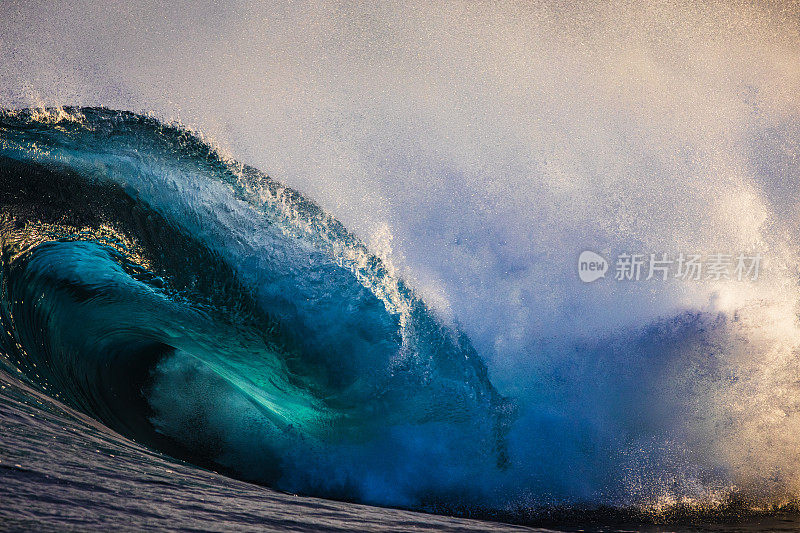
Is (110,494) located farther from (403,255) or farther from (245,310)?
(403,255)

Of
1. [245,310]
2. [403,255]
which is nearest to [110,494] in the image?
[245,310]

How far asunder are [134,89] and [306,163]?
106 cm

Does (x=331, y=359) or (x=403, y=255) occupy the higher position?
(x=403, y=255)

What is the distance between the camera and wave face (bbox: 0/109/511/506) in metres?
2.55

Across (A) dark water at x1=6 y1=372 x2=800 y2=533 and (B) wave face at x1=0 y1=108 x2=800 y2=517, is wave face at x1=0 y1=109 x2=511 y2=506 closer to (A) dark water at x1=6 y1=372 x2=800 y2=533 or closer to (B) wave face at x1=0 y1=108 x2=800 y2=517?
(B) wave face at x1=0 y1=108 x2=800 y2=517

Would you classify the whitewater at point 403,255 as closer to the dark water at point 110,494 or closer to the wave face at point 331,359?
the wave face at point 331,359

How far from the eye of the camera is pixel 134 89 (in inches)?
110

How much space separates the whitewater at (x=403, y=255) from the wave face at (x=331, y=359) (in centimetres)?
1

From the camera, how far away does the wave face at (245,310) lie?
255cm

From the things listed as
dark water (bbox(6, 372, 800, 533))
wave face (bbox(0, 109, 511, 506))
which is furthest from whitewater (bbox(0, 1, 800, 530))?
dark water (bbox(6, 372, 800, 533))

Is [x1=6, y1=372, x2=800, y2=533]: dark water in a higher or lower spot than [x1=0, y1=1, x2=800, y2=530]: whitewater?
lower

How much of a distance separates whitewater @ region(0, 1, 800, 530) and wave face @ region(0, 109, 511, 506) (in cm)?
1

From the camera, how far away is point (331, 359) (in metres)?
2.78

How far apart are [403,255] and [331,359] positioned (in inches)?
29.5
